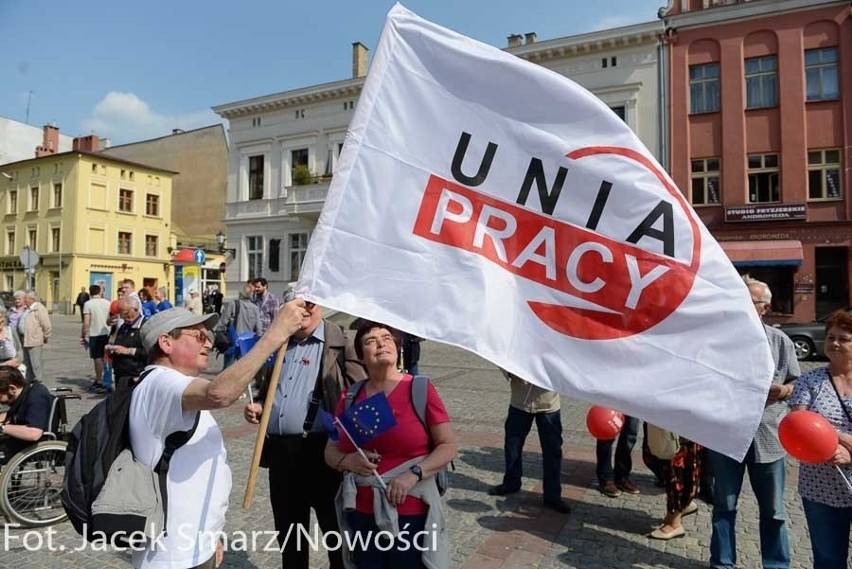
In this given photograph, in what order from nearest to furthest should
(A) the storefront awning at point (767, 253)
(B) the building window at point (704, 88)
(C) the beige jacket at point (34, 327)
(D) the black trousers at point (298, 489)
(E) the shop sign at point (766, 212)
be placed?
(D) the black trousers at point (298, 489) < (C) the beige jacket at point (34, 327) < (A) the storefront awning at point (767, 253) < (E) the shop sign at point (766, 212) < (B) the building window at point (704, 88)

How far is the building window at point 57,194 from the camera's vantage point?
39.2 meters

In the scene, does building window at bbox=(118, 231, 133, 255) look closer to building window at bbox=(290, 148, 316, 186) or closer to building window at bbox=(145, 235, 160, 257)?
building window at bbox=(145, 235, 160, 257)

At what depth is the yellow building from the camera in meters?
38.2

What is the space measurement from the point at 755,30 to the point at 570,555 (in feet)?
77.0

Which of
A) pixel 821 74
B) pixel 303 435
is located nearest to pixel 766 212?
pixel 821 74

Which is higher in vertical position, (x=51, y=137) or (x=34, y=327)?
(x=51, y=137)

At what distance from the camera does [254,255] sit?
31.2 metres

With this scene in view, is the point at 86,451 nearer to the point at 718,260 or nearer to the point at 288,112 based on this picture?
the point at 718,260

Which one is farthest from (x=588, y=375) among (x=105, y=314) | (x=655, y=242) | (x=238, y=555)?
(x=105, y=314)

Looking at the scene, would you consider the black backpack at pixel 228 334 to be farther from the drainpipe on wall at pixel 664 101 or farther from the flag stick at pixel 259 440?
the drainpipe on wall at pixel 664 101

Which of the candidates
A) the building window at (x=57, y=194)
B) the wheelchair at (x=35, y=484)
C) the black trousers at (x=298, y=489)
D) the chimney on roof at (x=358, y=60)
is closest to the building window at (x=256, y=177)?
the chimney on roof at (x=358, y=60)

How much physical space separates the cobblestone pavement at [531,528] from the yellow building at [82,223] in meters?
38.0

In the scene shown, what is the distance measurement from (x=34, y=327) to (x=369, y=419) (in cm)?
835

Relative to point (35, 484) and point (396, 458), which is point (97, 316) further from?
point (396, 458)
